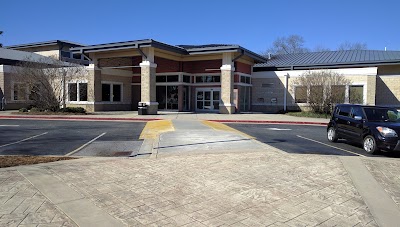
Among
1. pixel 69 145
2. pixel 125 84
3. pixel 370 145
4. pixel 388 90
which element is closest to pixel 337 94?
pixel 388 90

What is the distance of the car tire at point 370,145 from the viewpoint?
10234mm

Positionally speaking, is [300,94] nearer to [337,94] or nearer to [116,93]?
[337,94]

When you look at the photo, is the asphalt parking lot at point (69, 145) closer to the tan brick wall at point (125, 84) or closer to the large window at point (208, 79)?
the large window at point (208, 79)

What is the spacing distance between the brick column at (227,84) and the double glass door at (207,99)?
2.84 meters

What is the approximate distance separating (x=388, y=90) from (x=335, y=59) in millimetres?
6536

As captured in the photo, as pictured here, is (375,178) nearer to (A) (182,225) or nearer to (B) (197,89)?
(A) (182,225)

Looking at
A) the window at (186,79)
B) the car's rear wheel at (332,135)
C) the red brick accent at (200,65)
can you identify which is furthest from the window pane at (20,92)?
the car's rear wheel at (332,135)

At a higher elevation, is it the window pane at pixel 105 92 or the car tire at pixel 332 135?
the window pane at pixel 105 92

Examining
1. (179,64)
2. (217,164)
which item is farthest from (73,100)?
(217,164)

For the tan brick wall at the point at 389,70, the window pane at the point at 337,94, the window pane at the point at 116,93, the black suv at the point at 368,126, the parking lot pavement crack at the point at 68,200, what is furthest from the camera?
the window pane at the point at 116,93

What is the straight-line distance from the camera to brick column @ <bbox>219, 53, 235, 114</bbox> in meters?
28.9

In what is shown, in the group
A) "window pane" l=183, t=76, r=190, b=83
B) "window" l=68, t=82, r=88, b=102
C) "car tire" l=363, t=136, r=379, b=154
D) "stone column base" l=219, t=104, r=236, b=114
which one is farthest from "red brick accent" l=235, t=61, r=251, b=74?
"car tire" l=363, t=136, r=379, b=154

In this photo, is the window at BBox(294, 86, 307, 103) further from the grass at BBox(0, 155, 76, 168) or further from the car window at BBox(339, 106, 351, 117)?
the grass at BBox(0, 155, 76, 168)

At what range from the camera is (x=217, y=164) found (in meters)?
7.59
